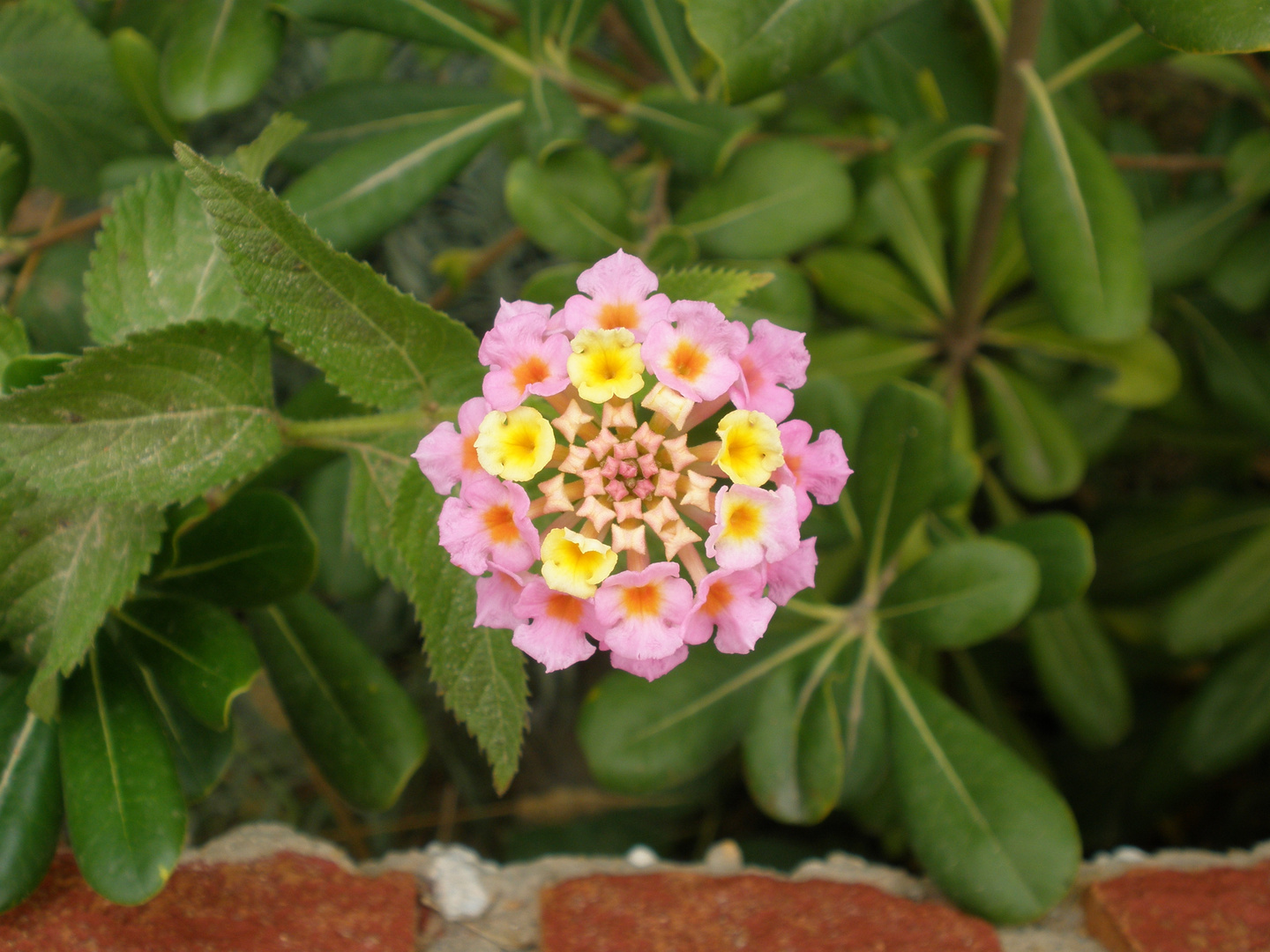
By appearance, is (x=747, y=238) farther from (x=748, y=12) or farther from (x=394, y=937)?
(x=394, y=937)

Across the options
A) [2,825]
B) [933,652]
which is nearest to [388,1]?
[2,825]

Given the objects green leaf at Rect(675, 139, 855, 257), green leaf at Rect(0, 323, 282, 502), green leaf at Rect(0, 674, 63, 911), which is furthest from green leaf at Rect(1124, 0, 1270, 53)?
green leaf at Rect(0, 674, 63, 911)

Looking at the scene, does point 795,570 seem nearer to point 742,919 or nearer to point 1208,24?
point 742,919

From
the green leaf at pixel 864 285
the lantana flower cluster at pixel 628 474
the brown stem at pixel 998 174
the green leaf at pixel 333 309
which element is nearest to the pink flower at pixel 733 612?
the lantana flower cluster at pixel 628 474

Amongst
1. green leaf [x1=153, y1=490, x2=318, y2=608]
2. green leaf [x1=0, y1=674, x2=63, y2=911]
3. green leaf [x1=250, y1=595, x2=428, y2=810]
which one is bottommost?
green leaf [x1=250, y1=595, x2=428, y2=810]

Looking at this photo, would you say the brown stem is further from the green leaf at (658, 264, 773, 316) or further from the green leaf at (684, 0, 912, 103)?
the green leaf at (658, 264, 773, 316)

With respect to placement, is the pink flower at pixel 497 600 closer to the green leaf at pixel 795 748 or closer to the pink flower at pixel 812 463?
the pink flower at pixel 812 463
